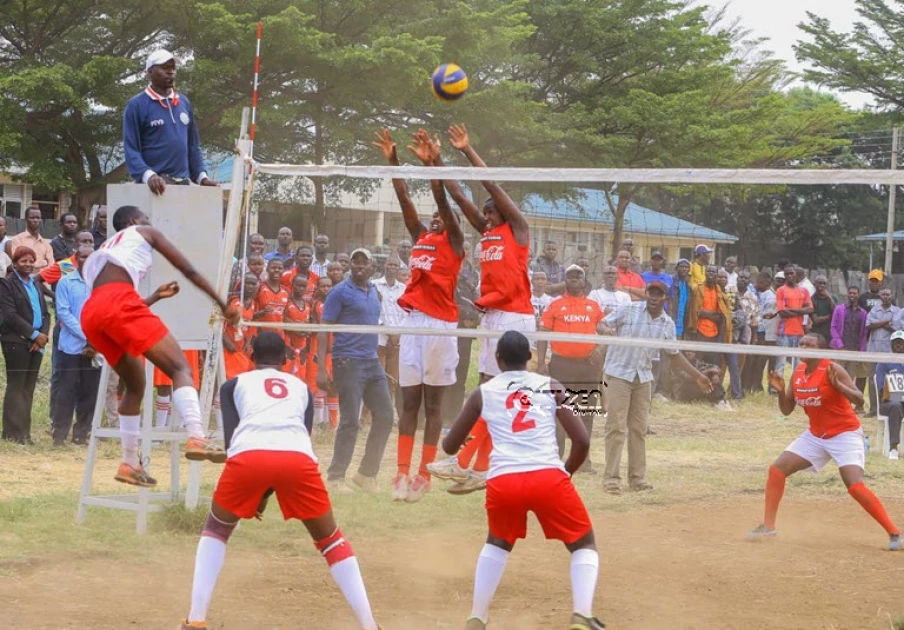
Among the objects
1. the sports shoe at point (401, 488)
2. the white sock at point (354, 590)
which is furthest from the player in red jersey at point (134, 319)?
the sports shoe at point (401, 488)

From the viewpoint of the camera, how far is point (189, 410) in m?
7.28

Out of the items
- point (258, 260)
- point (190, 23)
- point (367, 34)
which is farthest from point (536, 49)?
point (258, 260)

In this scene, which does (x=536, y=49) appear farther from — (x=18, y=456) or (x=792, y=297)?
(x=18, y=456)

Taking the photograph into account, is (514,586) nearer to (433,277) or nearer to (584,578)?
(584,578)

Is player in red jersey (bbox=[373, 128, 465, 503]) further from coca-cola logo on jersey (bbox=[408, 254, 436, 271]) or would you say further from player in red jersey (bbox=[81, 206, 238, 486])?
player in red jersey (bbox=[81, 206, 238, 486])

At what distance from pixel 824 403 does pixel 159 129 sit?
614 centimetres

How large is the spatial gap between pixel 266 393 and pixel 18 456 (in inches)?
293

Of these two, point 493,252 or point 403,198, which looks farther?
point 403,198

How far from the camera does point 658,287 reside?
12.4 m

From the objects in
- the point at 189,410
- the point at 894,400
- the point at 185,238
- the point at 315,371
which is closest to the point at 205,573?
the point at 189,410

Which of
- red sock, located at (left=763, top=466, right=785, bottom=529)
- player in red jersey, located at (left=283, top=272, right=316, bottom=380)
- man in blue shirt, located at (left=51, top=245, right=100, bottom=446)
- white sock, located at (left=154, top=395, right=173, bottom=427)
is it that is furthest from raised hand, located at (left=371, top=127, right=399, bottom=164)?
man in blue shirt, located at (left=51, top=245, right=100, bottom=446)

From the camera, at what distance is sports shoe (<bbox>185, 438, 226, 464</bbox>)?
6.95 metres

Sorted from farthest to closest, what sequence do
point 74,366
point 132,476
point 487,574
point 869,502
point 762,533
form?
point 74,366 < point 762,533 < point 869,502 < point 132,476 < point 487,574

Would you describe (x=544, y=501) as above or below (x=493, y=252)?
below
